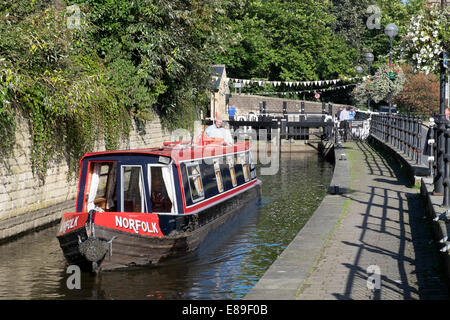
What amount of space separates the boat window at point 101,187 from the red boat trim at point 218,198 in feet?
5.30

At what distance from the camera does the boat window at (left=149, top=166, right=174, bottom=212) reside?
11.8 meters

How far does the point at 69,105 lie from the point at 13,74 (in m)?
2.25

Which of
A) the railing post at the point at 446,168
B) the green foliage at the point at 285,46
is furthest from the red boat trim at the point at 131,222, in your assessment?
the green foliage at the point at 285,46

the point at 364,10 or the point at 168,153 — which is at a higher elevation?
the point at 364,10

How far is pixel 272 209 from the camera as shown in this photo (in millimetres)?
17391

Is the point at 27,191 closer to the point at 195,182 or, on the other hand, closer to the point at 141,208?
the point at 141,208

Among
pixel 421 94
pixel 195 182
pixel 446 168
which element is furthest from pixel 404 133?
pixel 421 94

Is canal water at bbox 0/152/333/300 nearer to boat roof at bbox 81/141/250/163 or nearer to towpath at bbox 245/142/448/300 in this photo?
towpath at bbox 245/142/448/300

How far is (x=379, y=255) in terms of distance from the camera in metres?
8.95

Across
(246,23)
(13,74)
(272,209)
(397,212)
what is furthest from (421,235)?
(246,23)

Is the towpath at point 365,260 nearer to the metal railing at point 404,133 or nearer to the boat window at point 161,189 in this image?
the boat window at point 161,189
